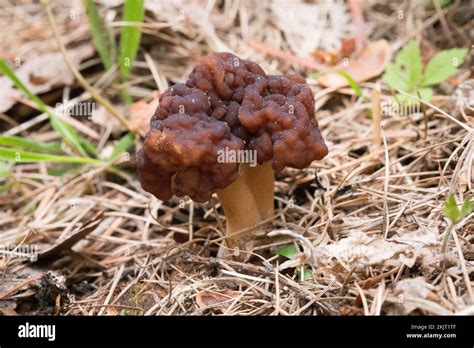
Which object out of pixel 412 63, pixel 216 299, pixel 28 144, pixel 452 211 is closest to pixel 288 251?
pixel 216 299

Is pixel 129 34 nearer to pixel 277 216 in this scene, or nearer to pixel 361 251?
pixel 277 216

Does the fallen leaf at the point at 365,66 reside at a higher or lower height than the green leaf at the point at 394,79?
higher

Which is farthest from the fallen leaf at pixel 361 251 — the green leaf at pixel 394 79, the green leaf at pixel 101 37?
the green leaf at pixel 101 37

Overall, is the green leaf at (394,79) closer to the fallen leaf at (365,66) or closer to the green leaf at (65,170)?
the fallen leaf at (365,66)
